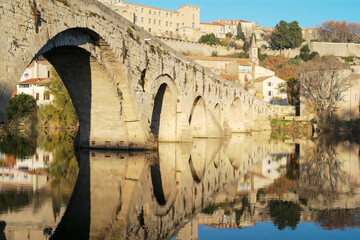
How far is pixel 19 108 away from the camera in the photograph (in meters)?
41.7

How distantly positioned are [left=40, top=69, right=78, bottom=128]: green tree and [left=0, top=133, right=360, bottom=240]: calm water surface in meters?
20.6

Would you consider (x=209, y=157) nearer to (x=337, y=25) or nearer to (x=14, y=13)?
(x=14, y=13)

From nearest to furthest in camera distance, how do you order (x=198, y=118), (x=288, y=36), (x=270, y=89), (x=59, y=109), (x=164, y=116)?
(x=164, y=116)
(x=198, y=118)
(x=59, y=109)
(x=270, y=89)
(x=288, y=36)

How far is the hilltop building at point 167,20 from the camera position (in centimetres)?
10987

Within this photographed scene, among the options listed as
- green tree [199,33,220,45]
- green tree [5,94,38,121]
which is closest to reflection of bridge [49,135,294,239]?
green tree [5,94,38,121]

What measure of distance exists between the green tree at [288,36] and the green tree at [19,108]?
75749 mm

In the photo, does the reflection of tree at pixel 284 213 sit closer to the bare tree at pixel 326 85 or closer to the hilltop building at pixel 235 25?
the bare tree at pixel 326 85

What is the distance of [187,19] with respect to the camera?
119500mm

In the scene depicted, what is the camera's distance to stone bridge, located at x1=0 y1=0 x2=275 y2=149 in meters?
11.8

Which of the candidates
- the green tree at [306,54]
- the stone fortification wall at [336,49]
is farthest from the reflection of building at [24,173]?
the stone fortification wall at [336,49]

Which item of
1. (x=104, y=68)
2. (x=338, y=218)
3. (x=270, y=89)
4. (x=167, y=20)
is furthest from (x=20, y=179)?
(x=167, y=20)

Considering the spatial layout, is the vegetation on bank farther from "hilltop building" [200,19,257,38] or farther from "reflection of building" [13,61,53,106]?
"hilltop building" [200,19,257,38]

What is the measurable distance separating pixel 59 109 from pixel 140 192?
98.4 feet

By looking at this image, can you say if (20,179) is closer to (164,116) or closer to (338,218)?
(338,218)
